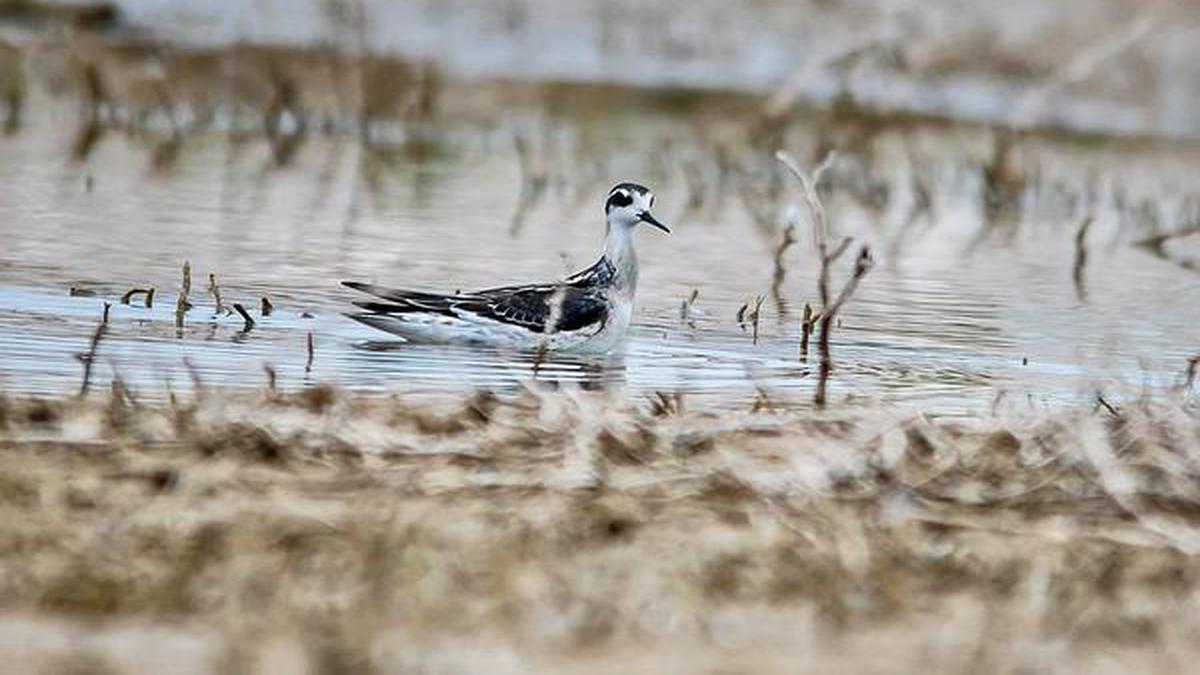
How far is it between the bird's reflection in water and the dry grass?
1.91 m

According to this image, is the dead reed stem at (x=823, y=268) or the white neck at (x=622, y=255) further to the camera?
the white neck at (x=622, y=255)

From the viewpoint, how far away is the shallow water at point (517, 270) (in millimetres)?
9945

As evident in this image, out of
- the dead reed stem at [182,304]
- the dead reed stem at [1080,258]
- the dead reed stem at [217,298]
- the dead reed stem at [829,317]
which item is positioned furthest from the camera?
the dead reed stem at [1080,258]

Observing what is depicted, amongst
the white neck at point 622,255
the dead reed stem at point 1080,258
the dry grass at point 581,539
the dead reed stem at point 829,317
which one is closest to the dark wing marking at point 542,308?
the white neck at point 622,255

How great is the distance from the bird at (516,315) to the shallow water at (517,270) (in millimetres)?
148

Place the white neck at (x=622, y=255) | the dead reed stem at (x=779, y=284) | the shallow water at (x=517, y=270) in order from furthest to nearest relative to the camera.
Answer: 1. the dead reed stem at (x=779, y=284)
2. the white neck at (x=622, y=255)
3. the shallow water at (x=517, y=270)

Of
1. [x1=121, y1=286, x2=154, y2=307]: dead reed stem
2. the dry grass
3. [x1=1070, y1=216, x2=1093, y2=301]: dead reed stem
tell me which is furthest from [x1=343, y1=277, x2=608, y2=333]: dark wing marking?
[x1=1070, y1=216, x2=1093, y2=301]: dead reed stem

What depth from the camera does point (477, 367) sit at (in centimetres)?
1016

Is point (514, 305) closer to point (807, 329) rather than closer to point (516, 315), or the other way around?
point (516, 315)

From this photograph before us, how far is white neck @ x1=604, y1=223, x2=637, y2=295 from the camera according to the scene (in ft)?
38.4

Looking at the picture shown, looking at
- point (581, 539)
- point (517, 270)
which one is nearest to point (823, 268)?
point (517, 270)

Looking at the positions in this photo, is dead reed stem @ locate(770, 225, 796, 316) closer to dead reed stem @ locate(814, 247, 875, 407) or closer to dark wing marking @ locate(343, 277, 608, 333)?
dead reed stem @ locate(814, 247, 875, 407)

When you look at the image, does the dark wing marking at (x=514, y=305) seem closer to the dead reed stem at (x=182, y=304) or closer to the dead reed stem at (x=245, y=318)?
the dead reed stem at (x=245, y=318)

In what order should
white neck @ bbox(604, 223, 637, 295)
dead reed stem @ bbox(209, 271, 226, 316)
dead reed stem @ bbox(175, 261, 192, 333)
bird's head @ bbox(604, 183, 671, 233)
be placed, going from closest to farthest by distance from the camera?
dead reed stem @ bbox(175, 261, 192, 333)
dead reed stem @ bbox(209, 271, 226, 316)
white neck @ bbox(604, 223, 637, 295)
bird's head @ bbox(604, 183, 671, 233)
